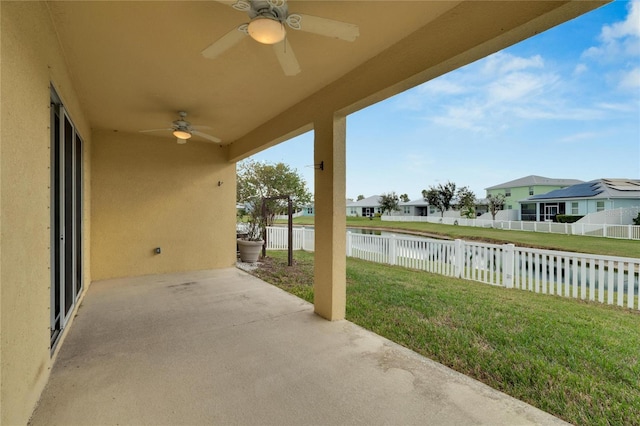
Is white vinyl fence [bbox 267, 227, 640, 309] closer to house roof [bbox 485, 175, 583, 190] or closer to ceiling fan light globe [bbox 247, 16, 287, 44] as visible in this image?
house roof [bbox 485, 175, 583, 190]

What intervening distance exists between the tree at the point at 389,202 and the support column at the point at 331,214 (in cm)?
1406

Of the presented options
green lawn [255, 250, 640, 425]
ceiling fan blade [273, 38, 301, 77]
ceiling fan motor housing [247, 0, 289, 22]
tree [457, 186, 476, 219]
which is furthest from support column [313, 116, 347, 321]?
tree [457, 186, 476, 219]

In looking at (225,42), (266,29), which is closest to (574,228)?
(266,29)

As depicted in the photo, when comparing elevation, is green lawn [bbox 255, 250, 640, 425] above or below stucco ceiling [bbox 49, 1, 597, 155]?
below

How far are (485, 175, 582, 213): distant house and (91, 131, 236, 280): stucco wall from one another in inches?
272

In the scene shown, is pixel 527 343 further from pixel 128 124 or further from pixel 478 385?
pixel 128 124

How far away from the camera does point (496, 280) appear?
5.21 meters

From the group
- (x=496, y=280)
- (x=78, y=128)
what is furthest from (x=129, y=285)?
(x=496, y=280)

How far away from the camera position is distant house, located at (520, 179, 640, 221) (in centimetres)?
339

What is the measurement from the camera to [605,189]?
3.91 metres

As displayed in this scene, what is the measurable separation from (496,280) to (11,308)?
6234mm

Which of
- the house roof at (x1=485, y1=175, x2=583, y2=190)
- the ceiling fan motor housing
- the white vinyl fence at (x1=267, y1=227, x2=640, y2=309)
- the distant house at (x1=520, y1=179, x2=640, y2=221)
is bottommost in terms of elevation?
the white vinyl fence at (x1=267, y1=227, x2=640, y2=309)

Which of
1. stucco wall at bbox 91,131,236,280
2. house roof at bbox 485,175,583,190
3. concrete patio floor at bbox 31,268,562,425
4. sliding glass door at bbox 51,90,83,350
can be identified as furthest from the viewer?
house roof at bbox 485,175,583,190

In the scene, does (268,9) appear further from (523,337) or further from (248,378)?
(523,337)
